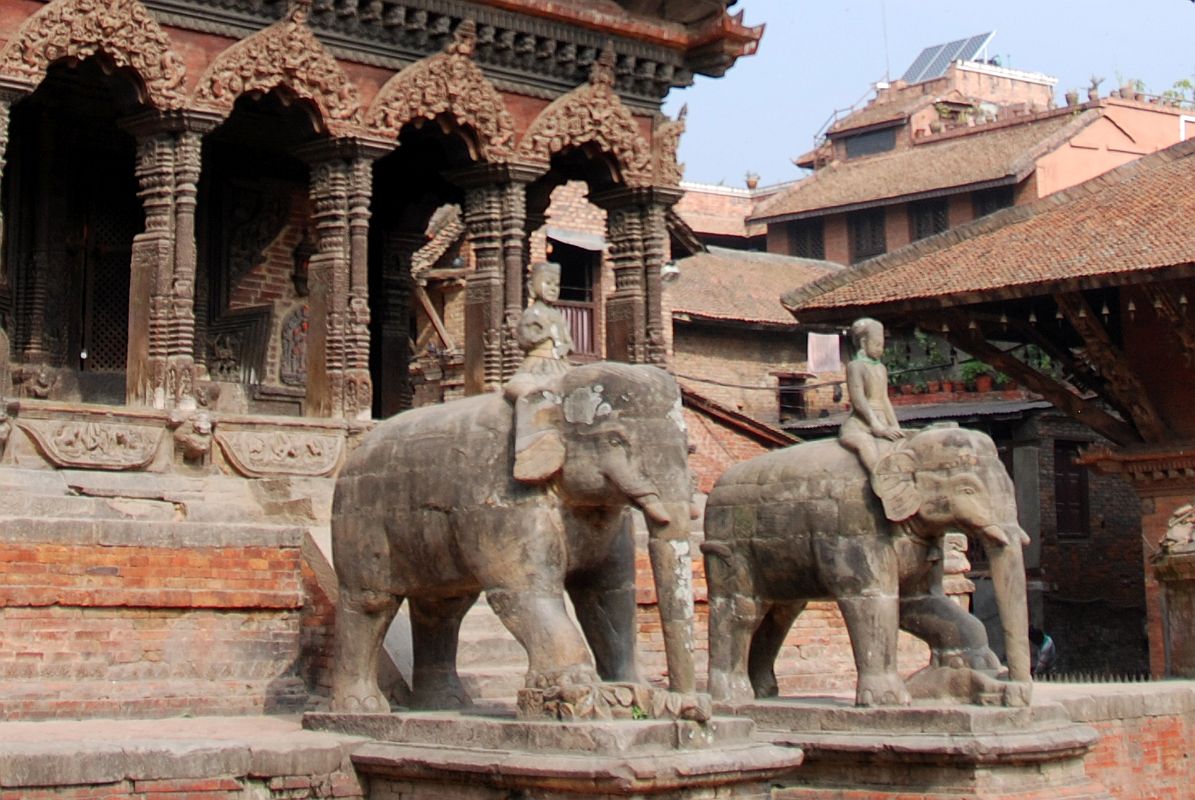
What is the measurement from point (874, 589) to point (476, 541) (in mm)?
2756

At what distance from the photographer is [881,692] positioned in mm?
11844

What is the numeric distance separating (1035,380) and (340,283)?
10.9m

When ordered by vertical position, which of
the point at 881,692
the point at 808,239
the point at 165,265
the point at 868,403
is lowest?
the point at 881,692

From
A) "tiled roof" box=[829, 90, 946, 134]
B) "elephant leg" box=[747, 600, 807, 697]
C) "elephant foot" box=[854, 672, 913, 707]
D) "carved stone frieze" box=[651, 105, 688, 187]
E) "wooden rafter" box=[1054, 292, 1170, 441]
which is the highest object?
"tiled roof" box=[829, 90, 946, 134]

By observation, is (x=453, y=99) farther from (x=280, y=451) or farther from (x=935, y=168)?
(x=935, y=168)

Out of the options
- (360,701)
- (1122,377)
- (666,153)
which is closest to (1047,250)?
(1122,377)

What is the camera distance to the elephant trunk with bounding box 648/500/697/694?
10.0 m

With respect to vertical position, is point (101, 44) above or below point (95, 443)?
above

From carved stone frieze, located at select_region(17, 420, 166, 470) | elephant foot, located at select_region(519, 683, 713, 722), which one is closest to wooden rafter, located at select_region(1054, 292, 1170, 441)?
carved stone frieze, located at select_region(17, 420, 166, 470)

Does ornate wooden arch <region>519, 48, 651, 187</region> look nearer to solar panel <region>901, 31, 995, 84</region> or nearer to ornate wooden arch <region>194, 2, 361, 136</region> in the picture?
ornate wooden arch <region>194, 2, 361, 136</region>

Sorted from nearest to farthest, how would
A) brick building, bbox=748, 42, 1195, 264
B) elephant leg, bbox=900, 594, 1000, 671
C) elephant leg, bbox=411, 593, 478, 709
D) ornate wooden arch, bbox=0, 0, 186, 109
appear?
elephant leg, bbox=411, 593, 478, 709, elephant leg, bbox=900, 594, 1000, 671, ornate wooden arch, bbox=0, 0, 186, 109, brick building, bbox=748, 42, 1195, 264

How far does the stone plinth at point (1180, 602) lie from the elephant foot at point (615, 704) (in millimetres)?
8954

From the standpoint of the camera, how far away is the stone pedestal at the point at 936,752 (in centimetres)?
1130

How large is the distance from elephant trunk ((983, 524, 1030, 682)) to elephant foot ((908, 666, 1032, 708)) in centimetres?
13
